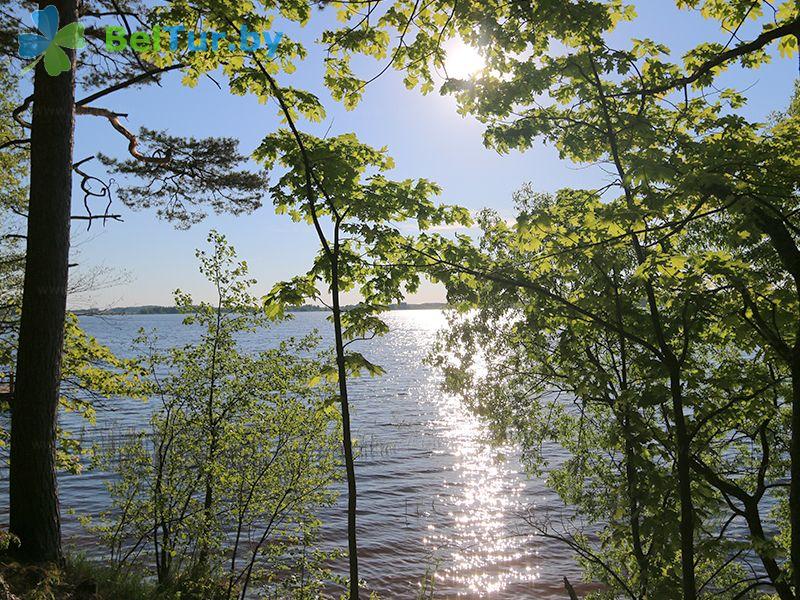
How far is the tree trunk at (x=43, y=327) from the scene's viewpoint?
6.89 metres

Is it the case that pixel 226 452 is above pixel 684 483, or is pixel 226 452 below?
below

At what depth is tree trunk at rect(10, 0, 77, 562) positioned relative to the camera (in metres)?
6.89

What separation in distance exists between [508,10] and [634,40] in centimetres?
232

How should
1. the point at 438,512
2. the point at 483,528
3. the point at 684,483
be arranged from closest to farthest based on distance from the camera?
the point at 684,483 → the point at 483,528 → the point at 438,512

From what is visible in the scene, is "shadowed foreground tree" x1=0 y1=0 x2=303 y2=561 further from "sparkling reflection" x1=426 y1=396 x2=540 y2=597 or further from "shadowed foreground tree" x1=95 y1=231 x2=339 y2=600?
"sparkling reflection" x1=426 y1=396 x2=540 y2=597

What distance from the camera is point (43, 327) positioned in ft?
23.2

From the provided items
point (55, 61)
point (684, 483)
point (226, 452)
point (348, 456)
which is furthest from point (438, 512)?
point (55, 61)

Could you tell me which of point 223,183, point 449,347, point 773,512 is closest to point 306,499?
point 449,347

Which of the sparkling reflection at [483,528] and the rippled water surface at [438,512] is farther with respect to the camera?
the sparkling reflection at [483,528]

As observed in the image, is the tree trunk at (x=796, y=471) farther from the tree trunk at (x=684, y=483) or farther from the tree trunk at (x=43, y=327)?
the tree trunk at (x=43, y=327)

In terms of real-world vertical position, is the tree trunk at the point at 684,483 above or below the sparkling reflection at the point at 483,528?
above

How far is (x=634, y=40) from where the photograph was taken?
6.93m

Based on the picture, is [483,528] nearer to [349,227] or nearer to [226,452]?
[226,452]

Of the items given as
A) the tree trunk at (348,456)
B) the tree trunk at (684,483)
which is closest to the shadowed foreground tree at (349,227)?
the tree trunk at (348,456)
